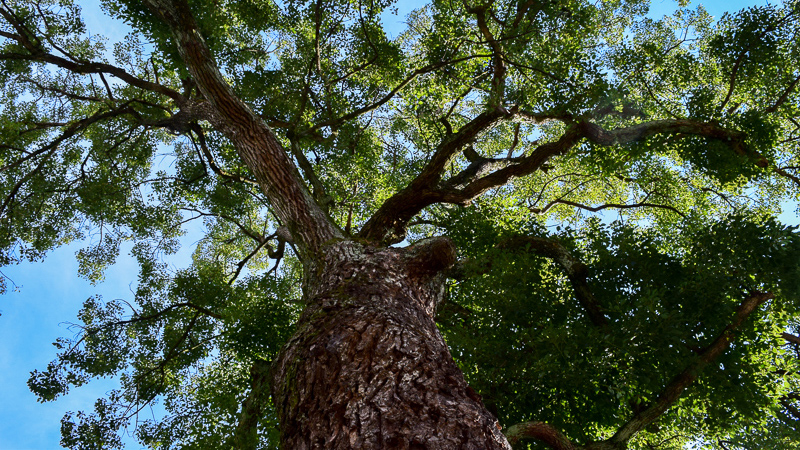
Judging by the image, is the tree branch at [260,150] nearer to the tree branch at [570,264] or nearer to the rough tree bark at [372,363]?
the rough tree bark at [372,363]

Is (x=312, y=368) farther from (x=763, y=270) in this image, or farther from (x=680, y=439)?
(x=680, y=439)

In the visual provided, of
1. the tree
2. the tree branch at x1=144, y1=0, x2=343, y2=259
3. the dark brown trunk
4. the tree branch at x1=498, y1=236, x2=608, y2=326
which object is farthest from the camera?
the tree branch at x1=498, y1=236, x2=608, y2=326

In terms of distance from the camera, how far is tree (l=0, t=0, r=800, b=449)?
4875 millimetres

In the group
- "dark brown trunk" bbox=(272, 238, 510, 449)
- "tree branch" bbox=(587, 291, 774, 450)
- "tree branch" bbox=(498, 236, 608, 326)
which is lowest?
"dark brown trunk" bbox=(272, 238, 510, 449)

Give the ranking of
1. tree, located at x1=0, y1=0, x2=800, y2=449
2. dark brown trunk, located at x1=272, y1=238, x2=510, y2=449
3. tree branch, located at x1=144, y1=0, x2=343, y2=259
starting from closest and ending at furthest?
dark brown trunk, located at x1=272, y1=238, x2=510, y2=449, tree, located at x1=0, y1=0, x2=800, y2=449, tree branch, located at x1=144, y1=0, x2=343, y2=259

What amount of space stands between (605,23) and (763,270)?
9.81 metres

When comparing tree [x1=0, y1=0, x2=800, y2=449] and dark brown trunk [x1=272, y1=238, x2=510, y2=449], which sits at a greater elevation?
tree [x1=0, y1=0, x2=800, y2=449]

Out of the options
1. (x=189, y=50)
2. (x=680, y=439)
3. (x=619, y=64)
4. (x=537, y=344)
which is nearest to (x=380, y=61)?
(x=189, y=50)

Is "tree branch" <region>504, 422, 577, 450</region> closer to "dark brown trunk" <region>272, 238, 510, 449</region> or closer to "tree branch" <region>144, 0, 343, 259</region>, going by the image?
"dark brown trunk" <region>272, 238, 510, 449</region>

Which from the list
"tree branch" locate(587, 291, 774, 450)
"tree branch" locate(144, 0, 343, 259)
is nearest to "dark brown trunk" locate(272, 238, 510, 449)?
"tree branch" locate(144, 0, 343, 259)

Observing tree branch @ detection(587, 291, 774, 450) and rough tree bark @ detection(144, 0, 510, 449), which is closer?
rough tree bark @ detection(144, 0, 510, 449)

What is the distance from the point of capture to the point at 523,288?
726cm

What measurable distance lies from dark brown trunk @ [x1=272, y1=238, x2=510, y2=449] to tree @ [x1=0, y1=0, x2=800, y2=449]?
2cm

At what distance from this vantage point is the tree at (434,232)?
488 centimetres
